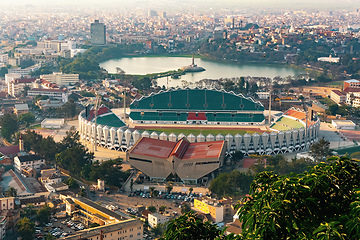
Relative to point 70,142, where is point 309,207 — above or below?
above

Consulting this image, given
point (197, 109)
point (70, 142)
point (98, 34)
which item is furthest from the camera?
point (98, 34)

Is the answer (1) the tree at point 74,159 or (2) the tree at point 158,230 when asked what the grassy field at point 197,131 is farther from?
(2) the tree at point 158,230

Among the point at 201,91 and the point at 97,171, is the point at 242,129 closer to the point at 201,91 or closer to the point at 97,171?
the point at 201,91

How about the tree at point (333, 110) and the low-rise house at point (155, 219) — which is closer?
the low-rise house at point (155, 219)

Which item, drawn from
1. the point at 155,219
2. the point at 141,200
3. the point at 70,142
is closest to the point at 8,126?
the point at 70,142

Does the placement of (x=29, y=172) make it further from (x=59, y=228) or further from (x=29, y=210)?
(x=59, y=228)

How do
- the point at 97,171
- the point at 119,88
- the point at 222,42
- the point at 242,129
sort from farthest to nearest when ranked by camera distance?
the point at 222,42, the point at 119,88, the point at 242,129, the point at 97,171

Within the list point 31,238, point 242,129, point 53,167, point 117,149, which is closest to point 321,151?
point 242,129

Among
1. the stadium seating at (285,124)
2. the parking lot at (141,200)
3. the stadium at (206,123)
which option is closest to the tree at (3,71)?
the stadium at (206,123)
